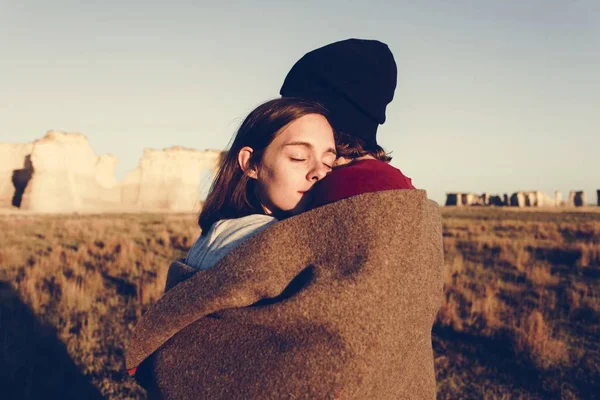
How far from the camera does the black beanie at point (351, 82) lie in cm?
183

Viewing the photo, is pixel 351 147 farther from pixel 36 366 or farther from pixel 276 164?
pixel 36 366

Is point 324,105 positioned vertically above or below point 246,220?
above

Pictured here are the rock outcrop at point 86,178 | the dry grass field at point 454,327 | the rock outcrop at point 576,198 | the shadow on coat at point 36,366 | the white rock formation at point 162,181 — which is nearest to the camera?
the shadow on coat at point 36,366

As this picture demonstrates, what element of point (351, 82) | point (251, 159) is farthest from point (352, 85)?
point (251, 159)

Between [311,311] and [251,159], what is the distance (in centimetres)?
111

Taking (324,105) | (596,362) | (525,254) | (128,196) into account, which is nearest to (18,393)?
(324,105)

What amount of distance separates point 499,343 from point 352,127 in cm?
484

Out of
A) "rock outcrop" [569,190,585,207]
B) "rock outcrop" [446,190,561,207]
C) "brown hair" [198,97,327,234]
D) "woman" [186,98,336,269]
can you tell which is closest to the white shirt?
"woman" [186,98,336,269]

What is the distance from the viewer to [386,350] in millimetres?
1312

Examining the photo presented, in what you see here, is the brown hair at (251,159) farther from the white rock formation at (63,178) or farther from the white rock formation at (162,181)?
the white rock formation at (162,181)

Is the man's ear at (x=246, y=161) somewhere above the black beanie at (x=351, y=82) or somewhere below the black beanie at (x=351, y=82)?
below

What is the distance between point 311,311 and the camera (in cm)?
Answer: 125

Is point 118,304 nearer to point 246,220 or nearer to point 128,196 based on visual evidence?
point 246,220

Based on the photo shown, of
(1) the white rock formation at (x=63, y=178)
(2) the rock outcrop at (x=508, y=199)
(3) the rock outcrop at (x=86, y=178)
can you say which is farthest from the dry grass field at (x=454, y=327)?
(2) the rock outcrop at (x=508, y=199)
